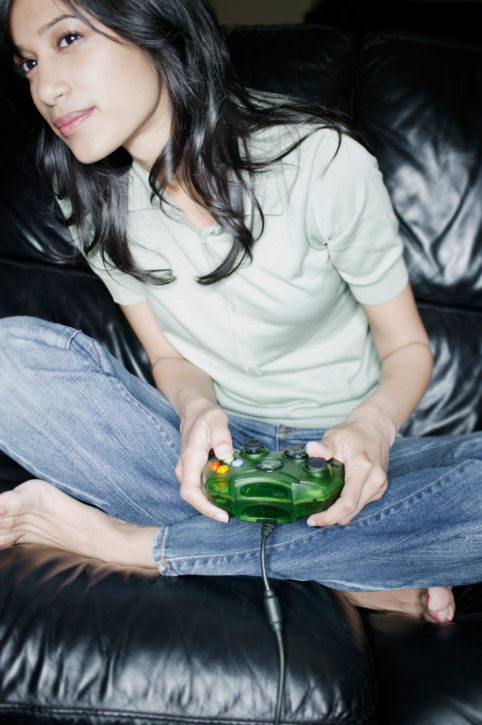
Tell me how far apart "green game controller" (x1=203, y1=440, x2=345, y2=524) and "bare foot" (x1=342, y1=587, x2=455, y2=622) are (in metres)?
0.28

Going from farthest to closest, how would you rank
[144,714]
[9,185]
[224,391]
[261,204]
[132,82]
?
[9,185] → [224,391] → [261,204] → [132,82] → [144,714]

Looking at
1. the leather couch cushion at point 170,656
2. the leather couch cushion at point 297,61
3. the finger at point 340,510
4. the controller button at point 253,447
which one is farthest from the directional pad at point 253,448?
the leather couch cushion at point 297,61

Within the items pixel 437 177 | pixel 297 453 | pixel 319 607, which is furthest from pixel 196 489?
pixel 437 177

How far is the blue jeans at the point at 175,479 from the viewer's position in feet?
2.60

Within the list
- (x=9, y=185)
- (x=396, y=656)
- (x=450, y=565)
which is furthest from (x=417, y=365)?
(x=9, y=185)

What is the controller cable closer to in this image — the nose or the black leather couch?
the black leather couch

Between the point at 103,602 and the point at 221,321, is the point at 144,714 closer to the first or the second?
the point at 103,602

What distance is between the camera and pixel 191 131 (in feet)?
2.90

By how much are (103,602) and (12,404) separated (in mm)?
337

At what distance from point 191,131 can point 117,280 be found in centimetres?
32

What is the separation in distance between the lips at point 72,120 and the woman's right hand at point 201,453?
1.48ft

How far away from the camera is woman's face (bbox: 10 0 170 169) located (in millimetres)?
763

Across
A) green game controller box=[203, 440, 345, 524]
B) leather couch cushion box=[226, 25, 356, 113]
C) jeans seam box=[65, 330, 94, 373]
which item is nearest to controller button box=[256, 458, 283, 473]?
green game controller box=[203, 440, 345, 524]

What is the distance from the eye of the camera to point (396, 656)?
2.48ft
